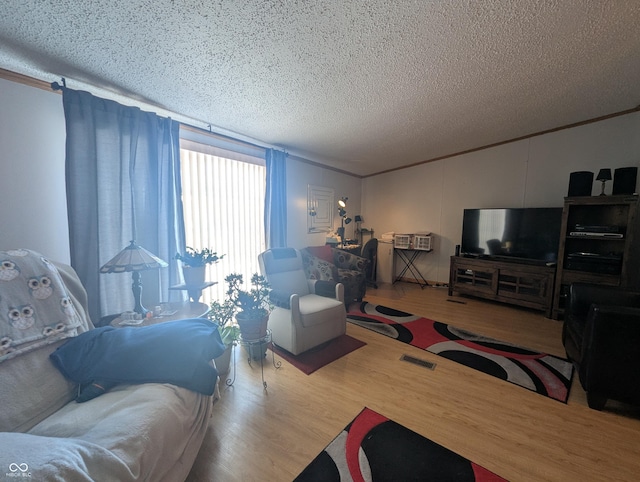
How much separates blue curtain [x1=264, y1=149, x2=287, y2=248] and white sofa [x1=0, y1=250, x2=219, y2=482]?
2.18 m

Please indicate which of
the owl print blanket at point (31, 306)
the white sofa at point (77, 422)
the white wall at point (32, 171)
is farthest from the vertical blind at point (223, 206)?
the white sofa at point (77, 422)

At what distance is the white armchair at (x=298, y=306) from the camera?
2.11m

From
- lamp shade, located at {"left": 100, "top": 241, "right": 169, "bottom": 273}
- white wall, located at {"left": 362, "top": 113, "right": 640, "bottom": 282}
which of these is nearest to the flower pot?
lamp shade, located at {"left": 100, "top": 241, "right": 169, "bottom": 273}

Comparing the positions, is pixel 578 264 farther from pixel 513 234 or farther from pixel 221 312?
pixel 221 312

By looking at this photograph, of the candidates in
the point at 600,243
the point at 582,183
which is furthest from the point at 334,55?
the point at 600,243

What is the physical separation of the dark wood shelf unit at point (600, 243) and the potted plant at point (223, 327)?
378cm

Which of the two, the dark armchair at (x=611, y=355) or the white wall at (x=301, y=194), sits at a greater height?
the white wall at (x=301, y=194)

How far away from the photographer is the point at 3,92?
1505 mm

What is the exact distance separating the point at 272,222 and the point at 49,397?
2.50m

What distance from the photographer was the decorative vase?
6.28 ft

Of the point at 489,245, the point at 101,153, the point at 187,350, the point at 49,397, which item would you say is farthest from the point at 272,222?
the point at 489,245

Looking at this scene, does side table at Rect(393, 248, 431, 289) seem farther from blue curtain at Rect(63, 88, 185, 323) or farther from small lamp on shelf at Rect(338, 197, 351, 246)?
blue curtain at Rect(63, 88, 185, 323)

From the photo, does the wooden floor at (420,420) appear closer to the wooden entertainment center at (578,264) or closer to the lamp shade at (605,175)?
the wooden entertainment center at (578,264)

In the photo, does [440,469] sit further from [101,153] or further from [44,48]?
[44,48]
